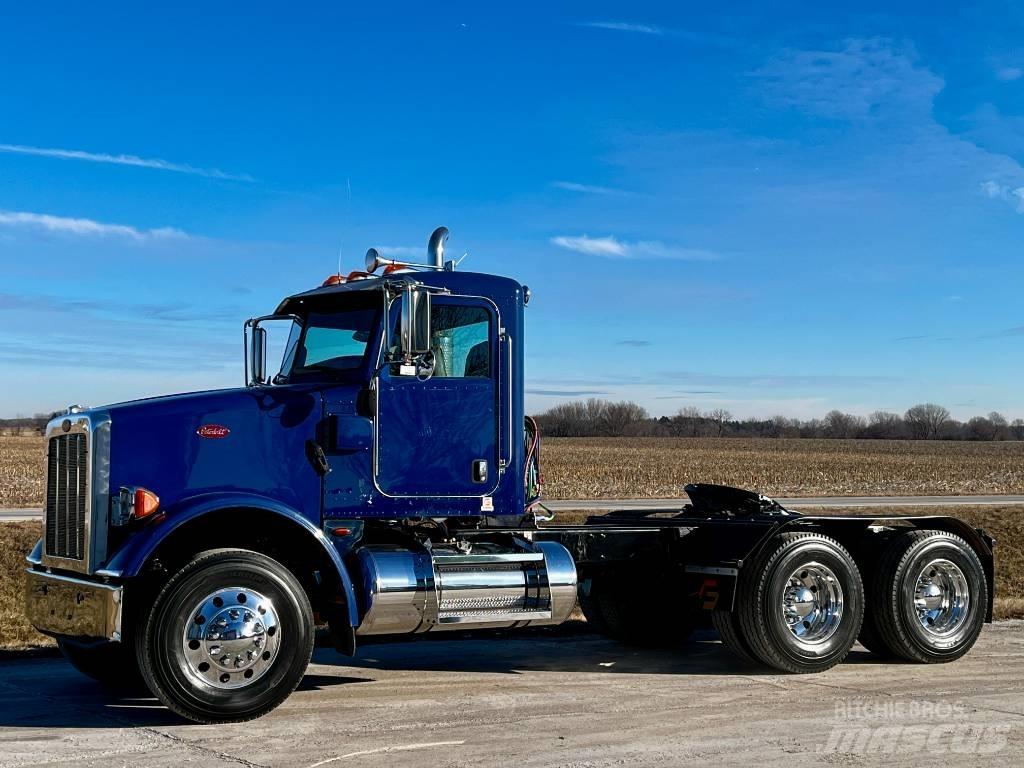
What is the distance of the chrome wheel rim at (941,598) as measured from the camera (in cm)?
965

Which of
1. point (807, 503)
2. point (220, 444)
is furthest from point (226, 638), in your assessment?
point (807, 503)

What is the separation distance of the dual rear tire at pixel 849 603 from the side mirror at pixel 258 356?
159 inches

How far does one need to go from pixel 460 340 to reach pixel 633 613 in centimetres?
334

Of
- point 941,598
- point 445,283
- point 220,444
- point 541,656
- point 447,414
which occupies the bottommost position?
point 541,656

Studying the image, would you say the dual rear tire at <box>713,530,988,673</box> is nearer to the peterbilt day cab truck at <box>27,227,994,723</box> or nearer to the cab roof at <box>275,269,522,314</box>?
the peterbilt day cab truck at <box>27,227,994,723</box>

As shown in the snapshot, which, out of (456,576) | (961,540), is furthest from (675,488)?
(456,576)

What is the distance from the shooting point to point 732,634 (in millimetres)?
9023

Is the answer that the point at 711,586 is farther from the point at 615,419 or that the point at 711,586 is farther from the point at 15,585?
the point at 615,419

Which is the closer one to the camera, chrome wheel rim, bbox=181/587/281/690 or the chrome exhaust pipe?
chrome wheel rim, bbox=181/587/281/690

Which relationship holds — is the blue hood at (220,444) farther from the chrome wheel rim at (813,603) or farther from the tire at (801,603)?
the chrome wheel rim at (813,603)

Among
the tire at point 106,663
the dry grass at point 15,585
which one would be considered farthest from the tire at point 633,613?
the dry grass at point 15,585

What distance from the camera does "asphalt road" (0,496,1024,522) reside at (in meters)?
26.3

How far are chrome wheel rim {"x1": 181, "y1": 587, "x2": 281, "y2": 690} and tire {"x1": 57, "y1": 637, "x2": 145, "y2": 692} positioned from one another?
1476 mm

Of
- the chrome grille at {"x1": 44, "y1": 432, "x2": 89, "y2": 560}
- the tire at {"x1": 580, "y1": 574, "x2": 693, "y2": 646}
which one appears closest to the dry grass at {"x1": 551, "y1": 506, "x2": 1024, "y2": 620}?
the tire at {"x1": 580, "y1": 574, "x2": 693, "y2": 646}
